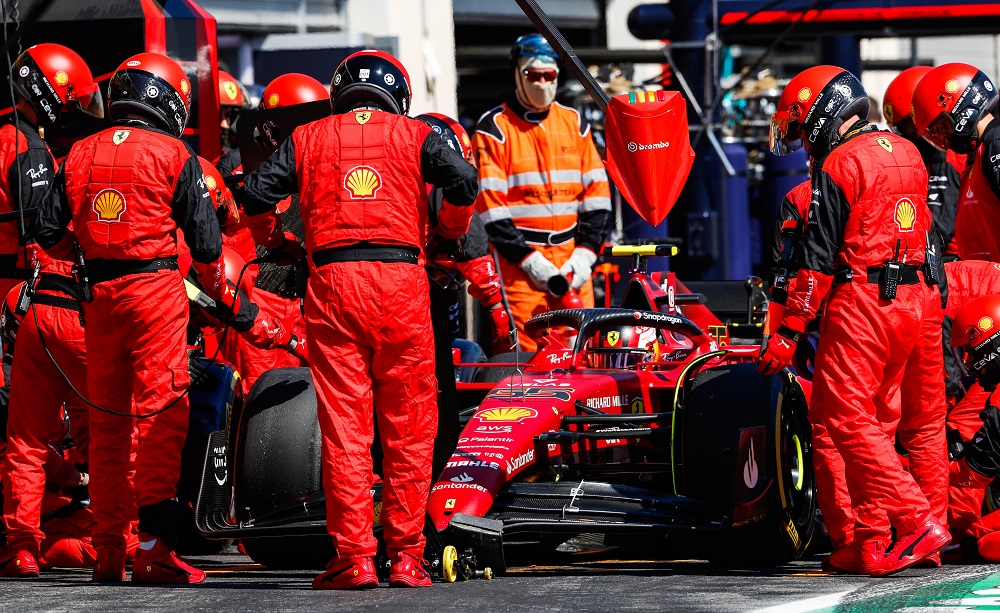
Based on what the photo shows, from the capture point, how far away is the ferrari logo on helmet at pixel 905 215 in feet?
21.9

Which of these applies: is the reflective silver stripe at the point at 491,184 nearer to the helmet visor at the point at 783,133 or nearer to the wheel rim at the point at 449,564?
the helmet visor at the point at 783,133

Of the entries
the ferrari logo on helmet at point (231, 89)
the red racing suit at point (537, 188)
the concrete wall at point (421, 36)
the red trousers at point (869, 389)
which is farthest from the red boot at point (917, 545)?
the concrete wall at point (421, 36)

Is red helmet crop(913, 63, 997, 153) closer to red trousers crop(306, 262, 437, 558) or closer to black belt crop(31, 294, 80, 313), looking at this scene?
red trousers crop(306, 262, 437, 558)

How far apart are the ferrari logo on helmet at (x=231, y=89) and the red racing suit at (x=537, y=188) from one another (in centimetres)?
216

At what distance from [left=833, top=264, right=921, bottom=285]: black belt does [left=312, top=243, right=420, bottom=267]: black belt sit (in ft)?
5.78

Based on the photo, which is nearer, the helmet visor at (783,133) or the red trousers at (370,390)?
the red trousers at (370,390)

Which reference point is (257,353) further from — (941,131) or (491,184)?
(941,131)

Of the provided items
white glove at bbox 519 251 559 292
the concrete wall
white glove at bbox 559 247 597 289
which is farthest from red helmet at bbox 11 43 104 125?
the concrete wall

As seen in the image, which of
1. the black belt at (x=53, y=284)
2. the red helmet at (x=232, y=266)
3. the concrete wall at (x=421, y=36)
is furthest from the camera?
the concrete wall at (x=421, y=36)

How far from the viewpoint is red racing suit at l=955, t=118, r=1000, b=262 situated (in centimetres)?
841

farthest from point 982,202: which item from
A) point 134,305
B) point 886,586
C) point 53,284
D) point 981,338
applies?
point 53,284

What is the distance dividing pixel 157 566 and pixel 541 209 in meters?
4.50

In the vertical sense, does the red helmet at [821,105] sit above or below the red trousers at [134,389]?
above

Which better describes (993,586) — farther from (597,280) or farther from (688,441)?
(597,280)
